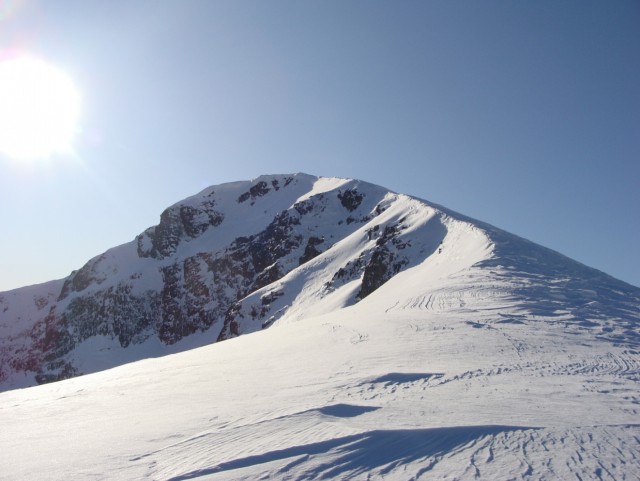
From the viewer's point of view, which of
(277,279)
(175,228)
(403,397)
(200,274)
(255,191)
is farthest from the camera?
(175,228)

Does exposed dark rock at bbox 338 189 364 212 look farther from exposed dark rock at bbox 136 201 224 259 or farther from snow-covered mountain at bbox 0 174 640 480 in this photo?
snow-covered mountain at bbox 0 174 640 480

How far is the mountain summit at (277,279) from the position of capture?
20.3 meters

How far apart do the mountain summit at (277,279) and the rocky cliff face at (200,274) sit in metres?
0.27

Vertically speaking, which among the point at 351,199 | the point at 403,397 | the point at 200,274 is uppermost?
the point at 351,199

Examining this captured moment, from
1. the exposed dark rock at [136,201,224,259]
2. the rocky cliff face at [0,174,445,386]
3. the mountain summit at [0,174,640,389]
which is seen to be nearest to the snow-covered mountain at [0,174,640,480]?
the mountain summit at [0,174,640,389]

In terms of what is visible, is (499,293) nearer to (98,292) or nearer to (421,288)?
(421,288)

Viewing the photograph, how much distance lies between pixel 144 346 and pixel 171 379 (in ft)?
261

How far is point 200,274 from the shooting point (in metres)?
90.4

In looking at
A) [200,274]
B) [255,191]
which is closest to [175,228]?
[200,274]

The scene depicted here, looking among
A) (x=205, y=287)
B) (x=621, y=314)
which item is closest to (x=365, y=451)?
(x=621, y=314)

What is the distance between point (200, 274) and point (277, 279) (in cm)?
2887

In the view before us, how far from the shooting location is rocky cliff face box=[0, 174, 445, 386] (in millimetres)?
61266

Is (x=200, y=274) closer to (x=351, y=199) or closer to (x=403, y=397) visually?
(x=351, y=199)

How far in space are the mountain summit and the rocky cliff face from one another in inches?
10.8
